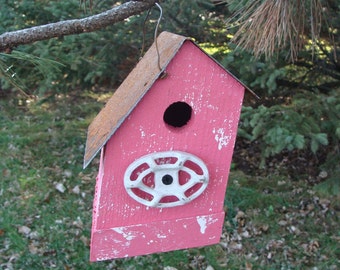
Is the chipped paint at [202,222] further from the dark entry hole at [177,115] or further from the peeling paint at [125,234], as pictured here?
the dark entry hole at [177,115]

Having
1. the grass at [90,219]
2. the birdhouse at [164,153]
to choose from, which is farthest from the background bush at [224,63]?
A: the birdhouse at [164,153]

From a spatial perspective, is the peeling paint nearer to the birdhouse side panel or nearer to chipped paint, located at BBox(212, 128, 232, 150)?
the birdhouse side panel

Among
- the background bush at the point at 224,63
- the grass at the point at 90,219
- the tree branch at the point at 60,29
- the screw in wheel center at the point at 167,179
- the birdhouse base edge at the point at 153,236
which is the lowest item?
the grass at the point at 90,219

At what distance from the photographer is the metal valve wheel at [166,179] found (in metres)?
1.77

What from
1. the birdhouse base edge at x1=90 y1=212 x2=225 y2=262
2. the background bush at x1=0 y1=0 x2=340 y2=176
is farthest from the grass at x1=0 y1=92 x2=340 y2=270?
the birdhouse base edge at x1=90 y1=212 x2=225 y2=262

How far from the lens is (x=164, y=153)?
1.78 meters

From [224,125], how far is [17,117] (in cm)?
467

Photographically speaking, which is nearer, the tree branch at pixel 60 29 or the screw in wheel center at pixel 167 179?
the tree branch at pixel 60 29

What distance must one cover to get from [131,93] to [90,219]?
2581 mm

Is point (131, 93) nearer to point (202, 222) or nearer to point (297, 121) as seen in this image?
point (202, 222)

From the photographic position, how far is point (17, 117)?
19.6 feet

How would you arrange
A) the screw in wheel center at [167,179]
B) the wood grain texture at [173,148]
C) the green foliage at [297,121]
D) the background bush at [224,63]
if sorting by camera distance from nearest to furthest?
the wood grain texture at [173,148] → the screw in wheel center at [167,179] → the green foliage at [297,121] → the background bush at [224,63]

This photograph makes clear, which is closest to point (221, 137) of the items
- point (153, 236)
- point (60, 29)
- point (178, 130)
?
point (178, 130)

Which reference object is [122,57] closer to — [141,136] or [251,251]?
[251,251]
